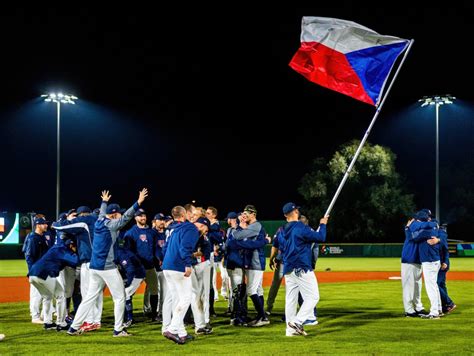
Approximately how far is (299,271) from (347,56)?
474 cm

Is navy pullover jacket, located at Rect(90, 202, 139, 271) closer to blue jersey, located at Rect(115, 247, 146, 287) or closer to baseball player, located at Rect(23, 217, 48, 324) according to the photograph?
blue jersey, located at Rect(115, 247, 146, 287)

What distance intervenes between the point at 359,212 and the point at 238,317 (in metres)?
43.0

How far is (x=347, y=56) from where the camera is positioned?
12438 mm

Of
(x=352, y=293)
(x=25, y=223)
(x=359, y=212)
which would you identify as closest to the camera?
(x=352, y=293)

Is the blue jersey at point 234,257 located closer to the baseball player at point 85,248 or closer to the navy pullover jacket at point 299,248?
the navy pullover jacket at point 299,248

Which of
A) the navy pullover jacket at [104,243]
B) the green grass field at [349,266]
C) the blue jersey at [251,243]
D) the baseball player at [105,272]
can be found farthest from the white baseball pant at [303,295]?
the green grass field at [349,266]

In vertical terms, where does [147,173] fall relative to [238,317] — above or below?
above

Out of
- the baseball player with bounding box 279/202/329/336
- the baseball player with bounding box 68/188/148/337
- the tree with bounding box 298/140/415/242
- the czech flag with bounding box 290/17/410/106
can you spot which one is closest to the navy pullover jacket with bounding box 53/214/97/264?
the baseball player with bounding box 68/188/148/337

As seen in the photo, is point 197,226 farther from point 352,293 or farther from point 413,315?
point 352,293

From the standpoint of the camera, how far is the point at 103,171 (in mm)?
73938

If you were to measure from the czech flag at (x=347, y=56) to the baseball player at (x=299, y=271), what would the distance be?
3.41m

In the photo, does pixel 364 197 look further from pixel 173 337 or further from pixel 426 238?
pixel 173 337

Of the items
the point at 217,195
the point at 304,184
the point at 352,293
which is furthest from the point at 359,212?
the point at 352,293

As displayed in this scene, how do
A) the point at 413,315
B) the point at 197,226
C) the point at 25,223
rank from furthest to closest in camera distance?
the point at 25,223 → the point at 413,315 → the point at 197,226
